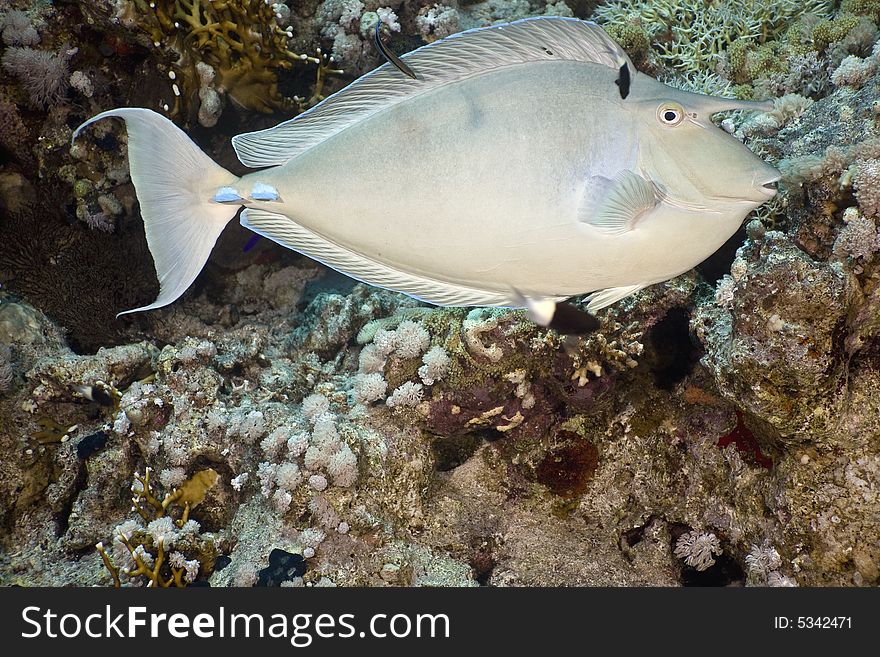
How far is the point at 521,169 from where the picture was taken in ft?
5.16

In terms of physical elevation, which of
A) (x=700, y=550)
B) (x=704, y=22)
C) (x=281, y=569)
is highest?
(x=704, y=22)

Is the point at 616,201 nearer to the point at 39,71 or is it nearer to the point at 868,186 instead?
the point at 868,186

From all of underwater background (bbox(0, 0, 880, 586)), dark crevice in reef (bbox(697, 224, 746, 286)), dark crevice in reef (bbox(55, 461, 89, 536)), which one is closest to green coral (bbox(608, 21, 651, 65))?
underwater background (bbox(0, 0, 880, 586))

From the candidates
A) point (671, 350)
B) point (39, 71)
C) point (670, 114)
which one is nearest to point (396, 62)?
point (670, 114)

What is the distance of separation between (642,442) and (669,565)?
667mm

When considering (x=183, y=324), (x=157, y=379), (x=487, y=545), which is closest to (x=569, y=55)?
(x=487, y=545)

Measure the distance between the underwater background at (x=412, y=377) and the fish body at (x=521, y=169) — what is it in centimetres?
100

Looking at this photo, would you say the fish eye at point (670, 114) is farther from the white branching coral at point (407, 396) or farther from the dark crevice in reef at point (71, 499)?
the dark crevice in reef at point (71, 499)

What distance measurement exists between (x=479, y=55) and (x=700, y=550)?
2623mm

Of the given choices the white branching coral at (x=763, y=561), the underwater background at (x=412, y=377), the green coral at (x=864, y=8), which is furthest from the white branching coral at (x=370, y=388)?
the green coral at (x=864, y=8)

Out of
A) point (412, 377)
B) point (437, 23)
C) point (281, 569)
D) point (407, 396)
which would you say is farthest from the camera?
point (437, 23)

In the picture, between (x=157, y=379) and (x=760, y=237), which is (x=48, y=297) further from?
(x=760, y=237)

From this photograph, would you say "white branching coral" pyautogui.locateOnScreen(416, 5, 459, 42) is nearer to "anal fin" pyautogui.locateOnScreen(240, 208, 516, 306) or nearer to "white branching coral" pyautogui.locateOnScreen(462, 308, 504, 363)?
"white branching coral" pyautogui.locateOnScreen(462, 308, 504, 363)

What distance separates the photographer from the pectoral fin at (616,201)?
4.95 feet
